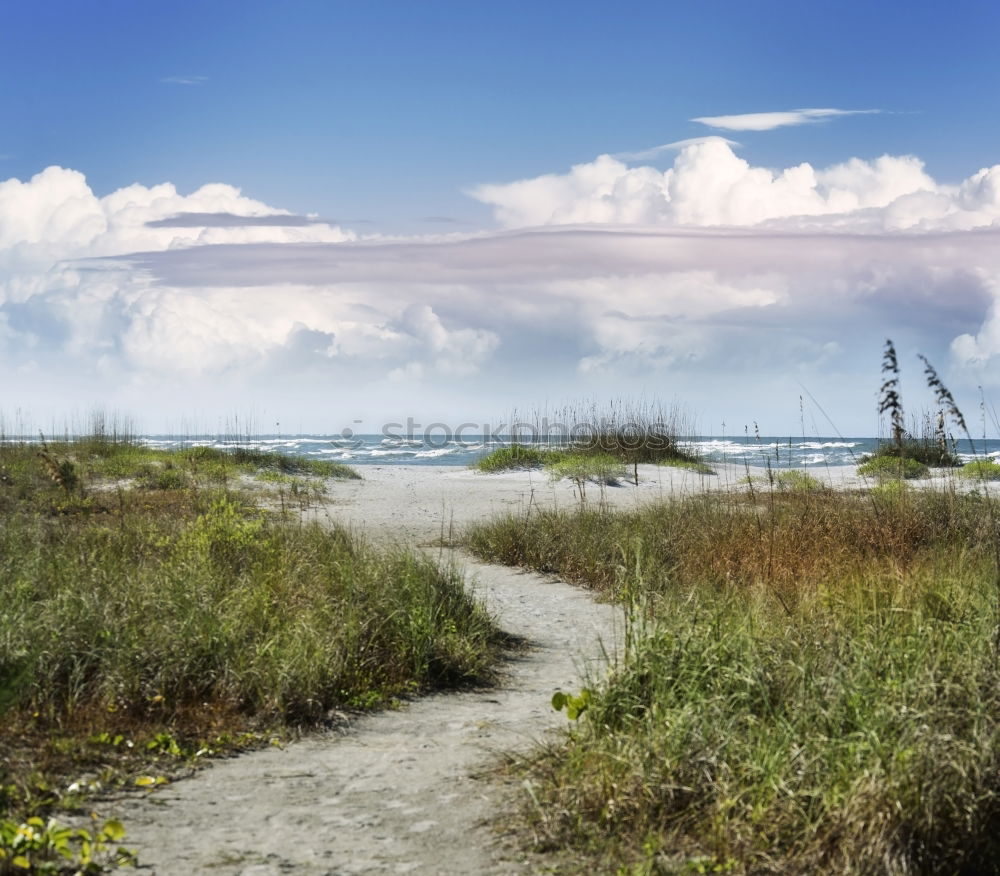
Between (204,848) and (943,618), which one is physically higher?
(943,618)

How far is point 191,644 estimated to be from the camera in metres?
5.20

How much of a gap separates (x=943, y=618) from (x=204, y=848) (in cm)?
374

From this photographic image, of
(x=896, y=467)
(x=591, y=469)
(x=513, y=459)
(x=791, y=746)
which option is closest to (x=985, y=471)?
(x=896, y=467)

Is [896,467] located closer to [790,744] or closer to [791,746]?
[790,744]

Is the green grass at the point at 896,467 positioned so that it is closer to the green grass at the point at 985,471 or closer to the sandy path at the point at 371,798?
the green grass at the point at 985,471

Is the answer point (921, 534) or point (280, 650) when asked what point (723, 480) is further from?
point (280, 650)

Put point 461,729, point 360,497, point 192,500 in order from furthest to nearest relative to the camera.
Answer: point 360,497 < point 192,500 < point 461,729

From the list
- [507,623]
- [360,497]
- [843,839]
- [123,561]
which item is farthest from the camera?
[360,497]

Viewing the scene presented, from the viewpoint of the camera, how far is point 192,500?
11383 mm

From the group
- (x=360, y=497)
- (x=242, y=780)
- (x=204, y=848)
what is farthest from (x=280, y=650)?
(x=360, y=497)

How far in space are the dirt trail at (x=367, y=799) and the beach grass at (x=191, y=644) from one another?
25 cm

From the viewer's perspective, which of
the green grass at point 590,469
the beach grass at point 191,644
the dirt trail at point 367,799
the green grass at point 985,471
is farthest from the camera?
the green grass at point 985,471

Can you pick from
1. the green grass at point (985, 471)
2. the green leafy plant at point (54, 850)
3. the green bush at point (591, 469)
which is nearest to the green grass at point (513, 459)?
the green bush at point (591, 469)

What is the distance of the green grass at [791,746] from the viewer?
3.22m
